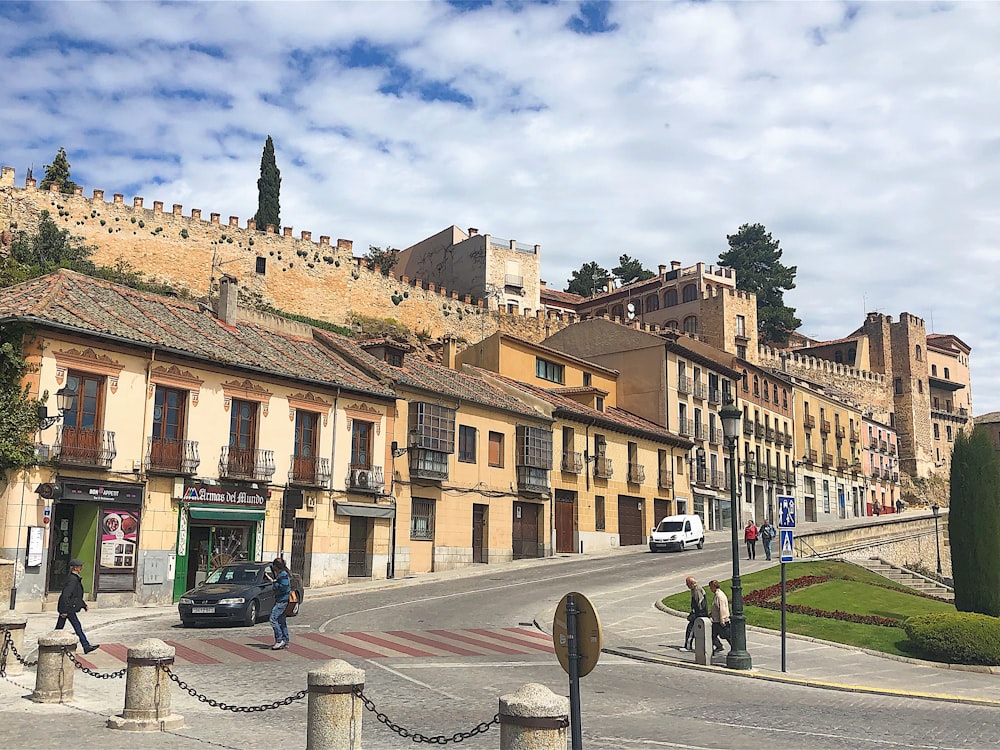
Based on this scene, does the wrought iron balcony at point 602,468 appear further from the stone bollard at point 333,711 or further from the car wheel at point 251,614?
the stone bollard at point 333,711

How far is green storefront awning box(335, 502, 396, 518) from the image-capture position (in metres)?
32.3

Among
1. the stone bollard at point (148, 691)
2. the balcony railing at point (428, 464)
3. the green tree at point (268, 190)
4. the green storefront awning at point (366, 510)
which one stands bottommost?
the stone bollard at point (148, 691)

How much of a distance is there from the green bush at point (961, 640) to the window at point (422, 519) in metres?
19.3

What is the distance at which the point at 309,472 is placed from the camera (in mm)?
31250

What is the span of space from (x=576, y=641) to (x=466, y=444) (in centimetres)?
3054

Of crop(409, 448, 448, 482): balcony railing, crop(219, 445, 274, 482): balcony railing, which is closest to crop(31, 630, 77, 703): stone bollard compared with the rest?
crop(219, 445, 274, 482): balcony railing

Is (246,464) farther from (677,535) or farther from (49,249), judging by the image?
(49,249)

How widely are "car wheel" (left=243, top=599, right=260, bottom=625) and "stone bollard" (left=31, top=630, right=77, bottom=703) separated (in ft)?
28.2

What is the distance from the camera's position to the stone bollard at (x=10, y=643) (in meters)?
14.3

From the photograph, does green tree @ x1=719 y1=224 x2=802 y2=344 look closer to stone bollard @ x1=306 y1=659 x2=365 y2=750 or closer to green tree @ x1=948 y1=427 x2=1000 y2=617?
green tree @ x1=948 y1=427 x2=1000 y2=617

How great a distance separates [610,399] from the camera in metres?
56.1

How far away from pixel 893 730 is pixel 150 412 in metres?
20.9

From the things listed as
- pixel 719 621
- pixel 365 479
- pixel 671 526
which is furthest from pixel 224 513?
pixel 671 526

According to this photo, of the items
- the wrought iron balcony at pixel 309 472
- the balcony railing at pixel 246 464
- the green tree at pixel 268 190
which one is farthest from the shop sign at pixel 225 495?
the green tree at pixel 268 190
